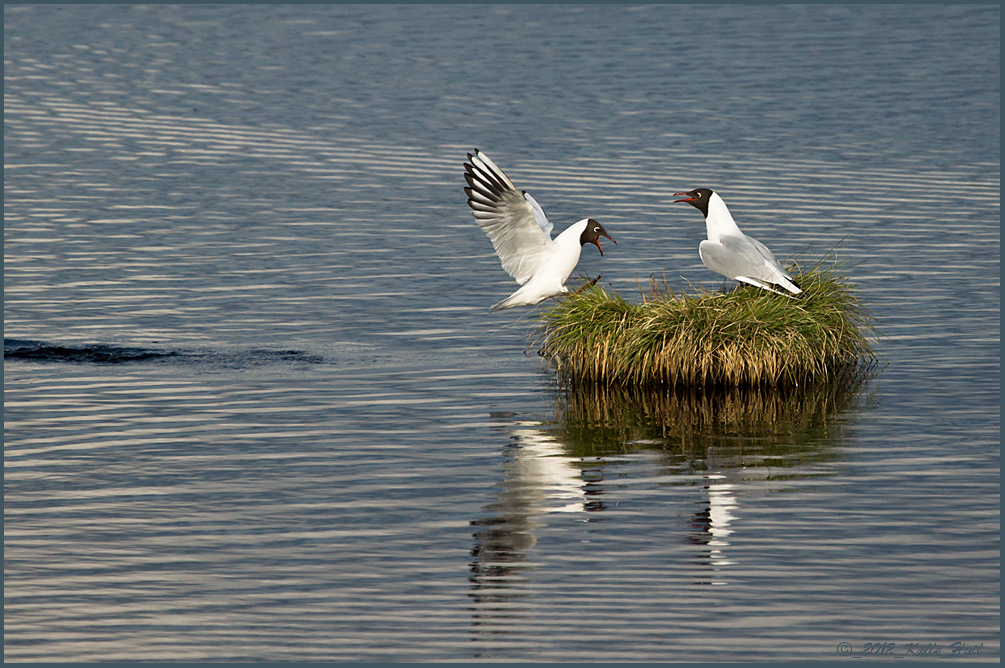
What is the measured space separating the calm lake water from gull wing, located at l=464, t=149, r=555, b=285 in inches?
50.6

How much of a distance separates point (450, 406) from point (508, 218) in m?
2.05

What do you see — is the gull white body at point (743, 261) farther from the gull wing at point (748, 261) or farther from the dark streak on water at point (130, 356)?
the dark streak on water at point (130, 356)

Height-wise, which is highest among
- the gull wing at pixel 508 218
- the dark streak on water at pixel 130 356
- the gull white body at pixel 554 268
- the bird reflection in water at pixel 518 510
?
the gull wing at pixel 508 218

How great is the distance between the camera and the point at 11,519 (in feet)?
38.0

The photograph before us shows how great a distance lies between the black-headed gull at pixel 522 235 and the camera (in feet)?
50.1

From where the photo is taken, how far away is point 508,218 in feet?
51.4

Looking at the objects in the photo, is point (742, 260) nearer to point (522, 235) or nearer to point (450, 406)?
point (522, 235)

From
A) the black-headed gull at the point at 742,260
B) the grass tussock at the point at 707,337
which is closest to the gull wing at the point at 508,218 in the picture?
the grass tussock at the point at 707,337

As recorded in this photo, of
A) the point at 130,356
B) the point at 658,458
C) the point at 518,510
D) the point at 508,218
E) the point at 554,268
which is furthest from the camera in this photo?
the point at 130,356

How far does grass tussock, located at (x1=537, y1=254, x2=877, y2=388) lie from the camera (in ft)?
50.8

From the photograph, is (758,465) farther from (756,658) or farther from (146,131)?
(146,131)

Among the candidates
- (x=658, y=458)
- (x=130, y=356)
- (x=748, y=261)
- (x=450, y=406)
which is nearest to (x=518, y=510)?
(x=658, y=458)

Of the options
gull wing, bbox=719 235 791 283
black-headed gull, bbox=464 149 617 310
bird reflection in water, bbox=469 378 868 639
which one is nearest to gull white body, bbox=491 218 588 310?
black-headed gull, bbox=464 149 617 310

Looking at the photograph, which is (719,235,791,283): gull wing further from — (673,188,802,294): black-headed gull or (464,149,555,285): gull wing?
(464,149,555,285): gull wing
